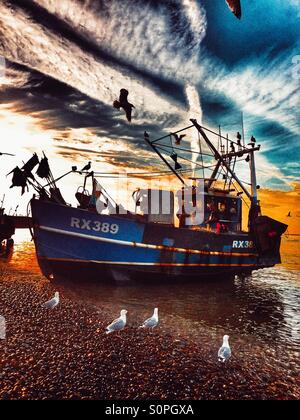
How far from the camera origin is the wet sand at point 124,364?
5258mm

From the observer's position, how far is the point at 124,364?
245 inches

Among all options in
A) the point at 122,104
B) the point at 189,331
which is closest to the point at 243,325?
the point at 189,331

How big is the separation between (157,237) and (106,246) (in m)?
2.91

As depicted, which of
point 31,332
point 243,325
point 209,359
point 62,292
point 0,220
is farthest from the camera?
point 0,220

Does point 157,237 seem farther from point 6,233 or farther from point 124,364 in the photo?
point 6,233

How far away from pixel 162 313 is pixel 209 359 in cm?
388

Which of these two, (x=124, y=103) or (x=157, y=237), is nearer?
(x=124, y=103)

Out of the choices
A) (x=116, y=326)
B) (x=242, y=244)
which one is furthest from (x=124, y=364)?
(x=242, y=244)

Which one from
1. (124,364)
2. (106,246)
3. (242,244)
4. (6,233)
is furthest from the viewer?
(6,233)

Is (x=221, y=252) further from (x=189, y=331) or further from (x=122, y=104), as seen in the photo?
(x=122, y=104)

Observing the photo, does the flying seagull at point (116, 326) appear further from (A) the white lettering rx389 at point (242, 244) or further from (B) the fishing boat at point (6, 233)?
(B) the fishing boat at point (6, 233)

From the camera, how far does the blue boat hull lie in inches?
504

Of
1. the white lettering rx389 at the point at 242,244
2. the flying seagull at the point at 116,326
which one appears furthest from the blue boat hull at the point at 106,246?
the flying seagull at the point at 116,326

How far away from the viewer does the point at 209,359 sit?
6789mm
